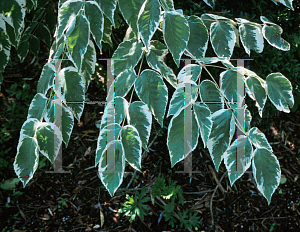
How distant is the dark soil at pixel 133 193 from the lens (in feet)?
4.96

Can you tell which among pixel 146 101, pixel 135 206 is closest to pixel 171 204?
pixel 135 206

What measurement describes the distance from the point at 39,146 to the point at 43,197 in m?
1.00

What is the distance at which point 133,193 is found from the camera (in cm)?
157

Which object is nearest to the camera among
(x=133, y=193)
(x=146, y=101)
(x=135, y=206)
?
(x=146, y=101)

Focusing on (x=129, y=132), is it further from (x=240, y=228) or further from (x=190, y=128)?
(x=240, y=228)

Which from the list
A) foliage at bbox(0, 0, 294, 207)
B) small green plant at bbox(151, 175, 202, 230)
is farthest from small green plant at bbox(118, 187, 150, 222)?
foliage at bbox(0, 0, 294, 207)

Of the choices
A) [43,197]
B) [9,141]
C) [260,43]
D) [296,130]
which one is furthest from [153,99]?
[296,130]

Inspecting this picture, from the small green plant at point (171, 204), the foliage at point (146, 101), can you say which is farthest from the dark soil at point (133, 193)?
the foliage at point (146, 101)

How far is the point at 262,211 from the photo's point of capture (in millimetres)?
1598

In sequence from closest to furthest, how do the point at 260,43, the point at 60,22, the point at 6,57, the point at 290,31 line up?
1. the point at 60,22
2. the point at 260,43
3. the point at 6,57
4. the point at 290,31

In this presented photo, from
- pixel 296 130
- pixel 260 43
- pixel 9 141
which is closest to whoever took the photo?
pixel 260 43

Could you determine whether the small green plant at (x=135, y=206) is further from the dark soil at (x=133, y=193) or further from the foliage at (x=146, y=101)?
the foliage at (x=146, y=101)

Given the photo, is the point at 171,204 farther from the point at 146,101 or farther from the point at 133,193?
the point at 146,101

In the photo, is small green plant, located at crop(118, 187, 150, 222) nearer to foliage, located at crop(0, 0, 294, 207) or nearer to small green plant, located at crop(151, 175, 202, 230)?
small green plant, located at crop(151, 175, 202, 230)
